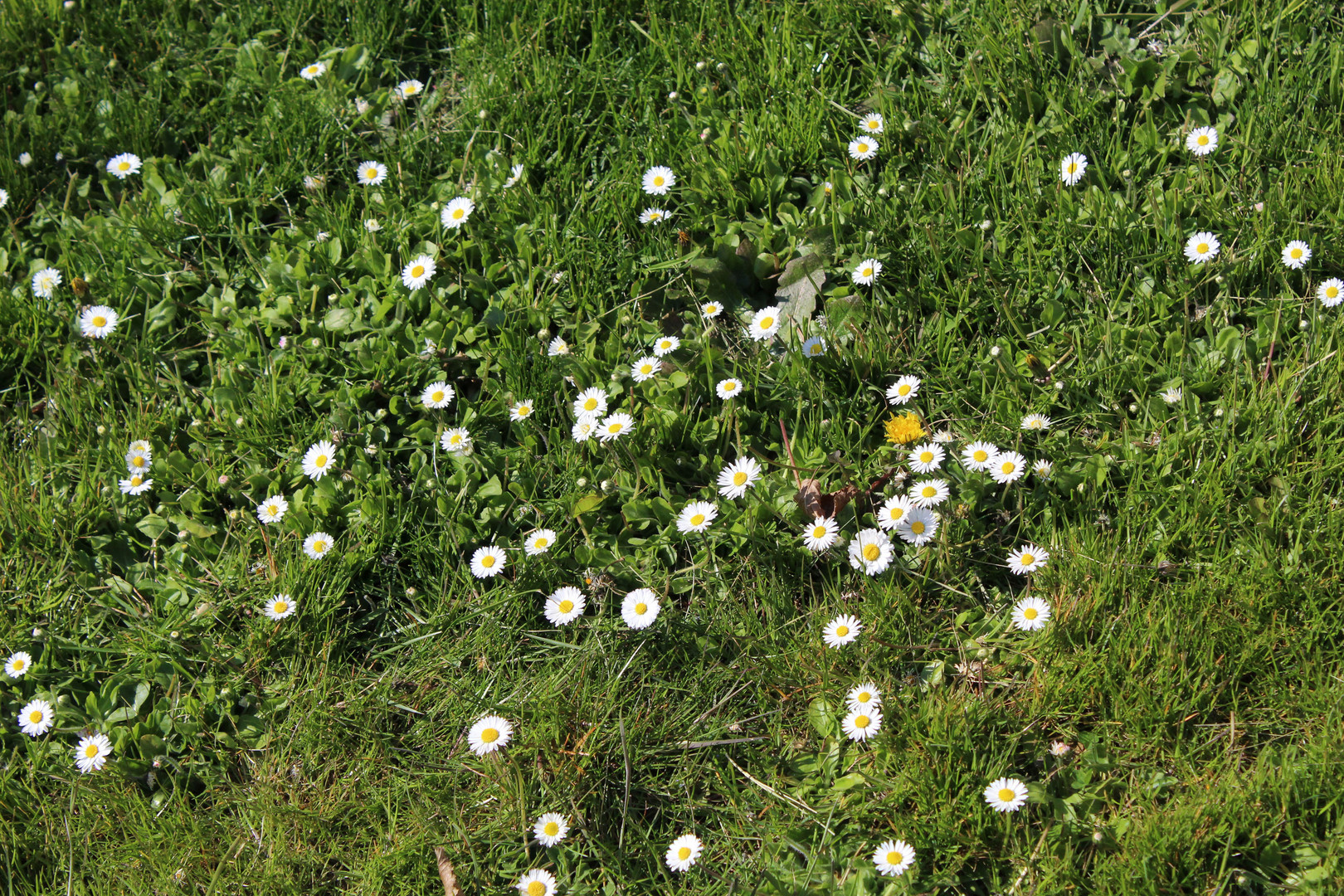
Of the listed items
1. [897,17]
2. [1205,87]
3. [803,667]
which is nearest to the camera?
[803,667]

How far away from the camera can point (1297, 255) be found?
262 cm

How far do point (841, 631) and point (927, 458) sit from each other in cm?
44

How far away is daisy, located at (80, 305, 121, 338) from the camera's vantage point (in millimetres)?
3172

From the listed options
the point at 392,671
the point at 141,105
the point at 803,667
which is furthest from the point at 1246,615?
the point at 141,105

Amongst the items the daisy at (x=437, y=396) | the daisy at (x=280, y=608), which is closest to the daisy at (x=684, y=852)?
the daisy at (x=280, y=608)

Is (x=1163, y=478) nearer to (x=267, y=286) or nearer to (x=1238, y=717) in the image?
(x=1238, y=717)

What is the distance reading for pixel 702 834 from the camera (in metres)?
2.23

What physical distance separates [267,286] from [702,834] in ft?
6.44

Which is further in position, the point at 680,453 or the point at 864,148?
the point at 864,148

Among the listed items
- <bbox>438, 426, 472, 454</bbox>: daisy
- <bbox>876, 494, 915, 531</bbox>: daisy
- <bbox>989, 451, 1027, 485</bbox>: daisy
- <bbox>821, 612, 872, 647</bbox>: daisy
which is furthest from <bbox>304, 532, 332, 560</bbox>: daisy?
<bbox>989, 451, 1027, 485</bbox>: daisy

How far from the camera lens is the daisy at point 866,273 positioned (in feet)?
9.09

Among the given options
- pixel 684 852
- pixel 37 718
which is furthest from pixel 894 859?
pixel 37 718

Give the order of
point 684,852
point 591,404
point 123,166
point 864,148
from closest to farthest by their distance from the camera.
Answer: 1. point 684,852
2. point 591,404
3. point 864,148
4. point 123,166

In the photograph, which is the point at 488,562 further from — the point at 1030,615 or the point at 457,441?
the point at 1030,615
